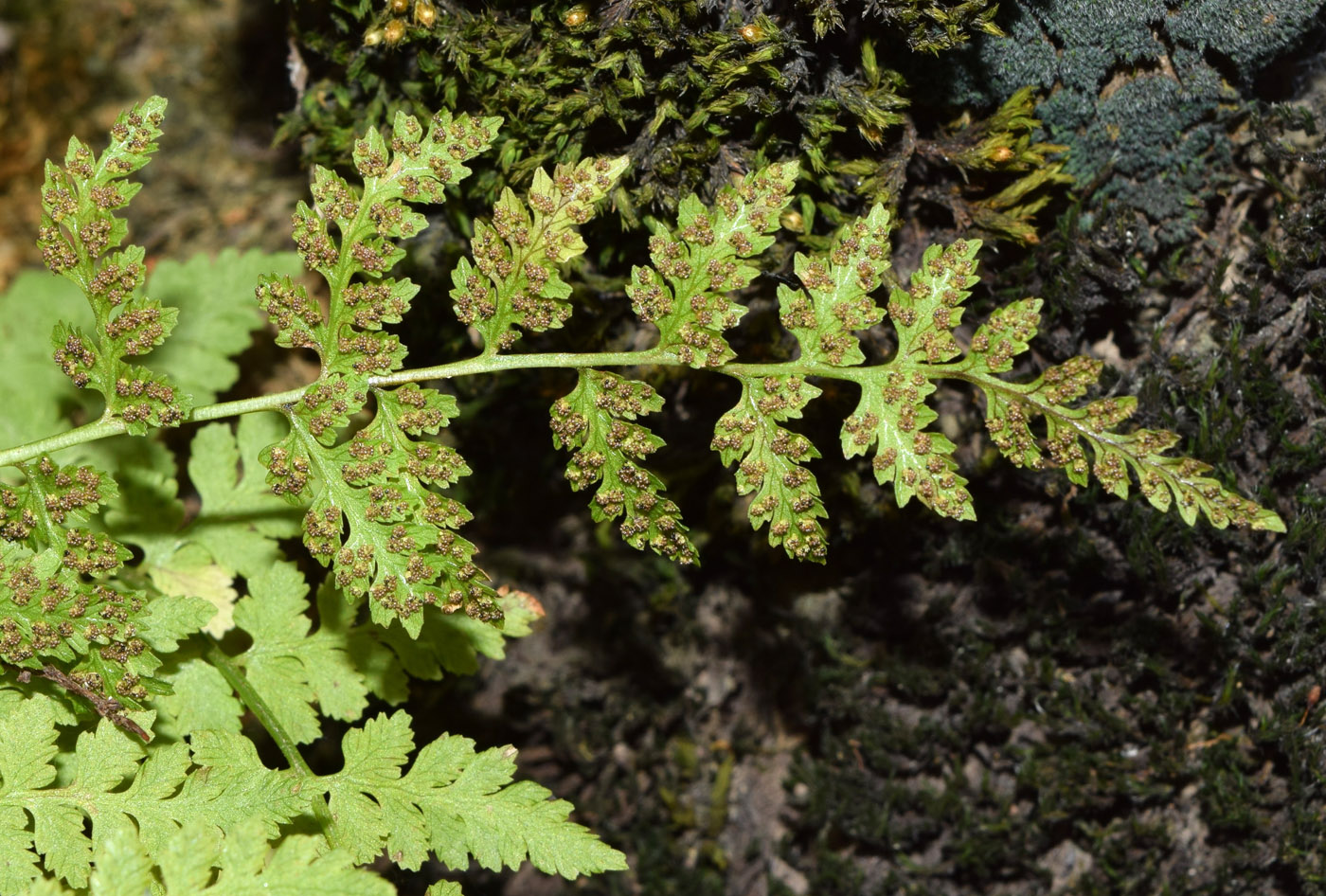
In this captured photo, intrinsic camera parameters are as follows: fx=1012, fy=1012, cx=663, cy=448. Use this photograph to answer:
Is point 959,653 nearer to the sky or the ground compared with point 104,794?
nearer to the ground

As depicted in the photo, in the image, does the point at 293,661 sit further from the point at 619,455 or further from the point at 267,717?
the point at 619,455

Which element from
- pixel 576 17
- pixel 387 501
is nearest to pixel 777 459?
pixel 387 501

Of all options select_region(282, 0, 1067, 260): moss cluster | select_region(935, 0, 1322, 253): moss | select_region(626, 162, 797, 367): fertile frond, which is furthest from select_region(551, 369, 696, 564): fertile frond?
select_region(935, 0, 1322, 253): moss

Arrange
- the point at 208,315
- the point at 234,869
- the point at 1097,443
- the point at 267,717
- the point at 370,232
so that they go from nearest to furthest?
the point at 234,869 → the point at 1097,443 → the point at 370,232 → the point at 267,717 → the point at 208,315

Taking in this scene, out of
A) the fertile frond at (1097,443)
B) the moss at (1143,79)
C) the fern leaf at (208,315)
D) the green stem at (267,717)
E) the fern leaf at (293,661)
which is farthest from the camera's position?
the fern leaf at (208,315)

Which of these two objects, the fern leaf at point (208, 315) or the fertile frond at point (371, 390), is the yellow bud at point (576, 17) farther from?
the fern leaf at point (208, 315)

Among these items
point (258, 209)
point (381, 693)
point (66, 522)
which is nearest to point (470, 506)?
point (381, 693)

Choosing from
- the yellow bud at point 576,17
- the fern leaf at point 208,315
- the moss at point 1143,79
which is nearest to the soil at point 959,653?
the moss at point 1143,79

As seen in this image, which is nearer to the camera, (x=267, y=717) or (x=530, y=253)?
(x=530, y=253)
